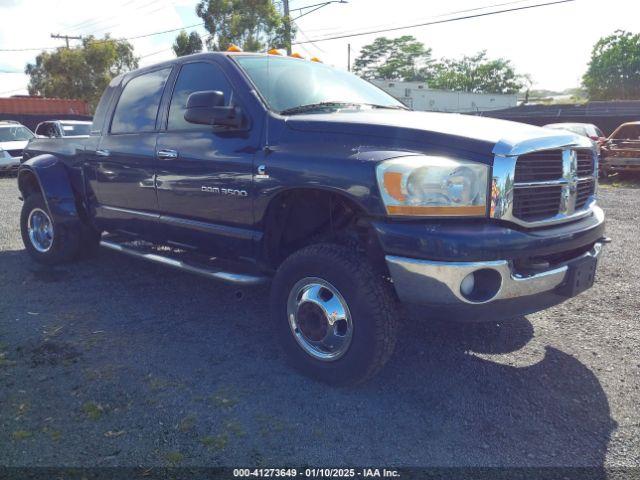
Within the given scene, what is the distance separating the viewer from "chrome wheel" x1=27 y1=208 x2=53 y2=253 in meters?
5.80

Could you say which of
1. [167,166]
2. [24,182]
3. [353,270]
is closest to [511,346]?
[353,270]

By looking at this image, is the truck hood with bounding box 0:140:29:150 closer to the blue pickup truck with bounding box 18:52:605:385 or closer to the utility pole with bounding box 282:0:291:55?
the utility pole with bounding box 282:0:291:55

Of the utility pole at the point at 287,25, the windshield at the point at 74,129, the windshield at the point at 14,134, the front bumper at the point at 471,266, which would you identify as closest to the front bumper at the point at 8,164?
the windshield at the point at 14,134

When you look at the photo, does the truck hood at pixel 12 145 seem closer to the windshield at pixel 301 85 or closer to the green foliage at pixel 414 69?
the windshield at pixel 301 85

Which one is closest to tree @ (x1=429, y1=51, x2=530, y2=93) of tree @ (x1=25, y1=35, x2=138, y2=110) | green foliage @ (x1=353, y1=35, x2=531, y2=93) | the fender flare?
green foliage @ (x1=353, y1=35, x2=531, y2=93)

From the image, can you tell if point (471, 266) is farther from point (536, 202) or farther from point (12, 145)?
point (12, 145)

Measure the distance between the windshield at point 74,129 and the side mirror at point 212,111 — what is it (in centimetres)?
1242

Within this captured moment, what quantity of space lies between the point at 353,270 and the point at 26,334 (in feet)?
8.37

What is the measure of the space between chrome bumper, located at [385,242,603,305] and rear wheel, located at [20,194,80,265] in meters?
4.01

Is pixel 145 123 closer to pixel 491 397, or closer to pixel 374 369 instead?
pixel 374 369

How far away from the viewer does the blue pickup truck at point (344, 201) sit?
107 inches

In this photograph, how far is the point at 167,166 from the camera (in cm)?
407

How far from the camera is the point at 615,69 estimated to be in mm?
65750

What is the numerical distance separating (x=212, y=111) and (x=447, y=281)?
1813 mm
